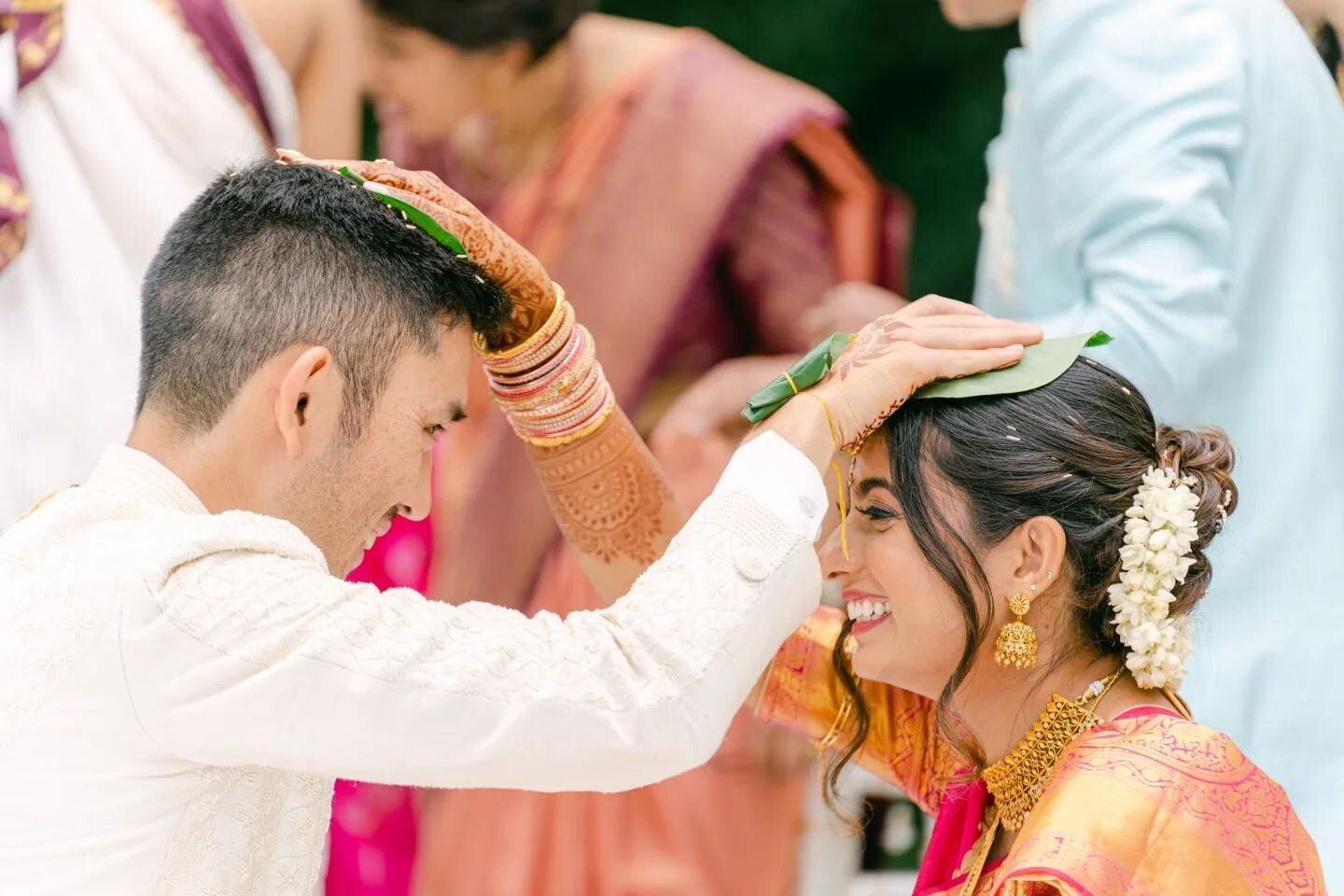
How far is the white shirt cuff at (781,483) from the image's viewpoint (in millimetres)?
1642

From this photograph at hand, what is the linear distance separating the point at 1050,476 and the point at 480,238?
2.25 feet

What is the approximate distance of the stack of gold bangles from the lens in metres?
1.92

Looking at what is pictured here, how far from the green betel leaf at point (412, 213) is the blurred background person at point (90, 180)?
3.39 feet

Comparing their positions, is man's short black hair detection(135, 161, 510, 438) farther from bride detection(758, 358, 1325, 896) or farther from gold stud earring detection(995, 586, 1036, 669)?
gold stud earring detection(995, 586, 1036, 669)

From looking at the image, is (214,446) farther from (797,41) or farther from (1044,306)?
(797,41)

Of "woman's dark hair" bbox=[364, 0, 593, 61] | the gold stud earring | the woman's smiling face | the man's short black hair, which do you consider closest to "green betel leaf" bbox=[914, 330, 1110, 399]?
the woman's smiling face

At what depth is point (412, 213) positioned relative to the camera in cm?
173

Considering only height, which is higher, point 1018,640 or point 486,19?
point 486,19

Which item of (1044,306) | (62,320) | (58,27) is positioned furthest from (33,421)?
(1044,306)

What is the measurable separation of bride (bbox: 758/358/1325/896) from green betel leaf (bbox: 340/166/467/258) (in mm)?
543

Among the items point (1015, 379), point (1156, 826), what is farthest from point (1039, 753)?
point (1015, 379)

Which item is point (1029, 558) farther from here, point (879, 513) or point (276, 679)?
point (276, 679)

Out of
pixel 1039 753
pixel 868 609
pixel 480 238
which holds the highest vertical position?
pixel 480 238

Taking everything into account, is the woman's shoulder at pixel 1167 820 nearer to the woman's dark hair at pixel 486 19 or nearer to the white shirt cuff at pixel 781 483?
the white shirt cuff at pixel 781 483
